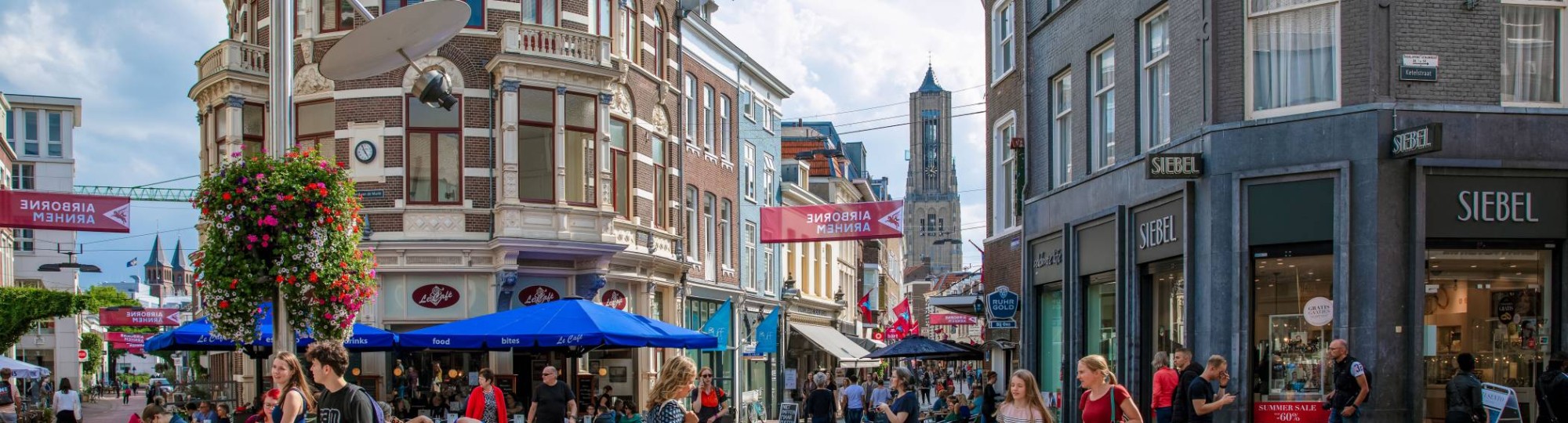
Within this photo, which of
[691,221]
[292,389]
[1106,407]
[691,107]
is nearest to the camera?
[292,389]

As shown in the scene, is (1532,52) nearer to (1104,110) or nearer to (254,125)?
(1104,110)

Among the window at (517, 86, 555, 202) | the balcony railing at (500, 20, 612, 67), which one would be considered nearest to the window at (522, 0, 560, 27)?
the balcony railing at (500, 20, 612, 67)

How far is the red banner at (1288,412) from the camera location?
15.5m

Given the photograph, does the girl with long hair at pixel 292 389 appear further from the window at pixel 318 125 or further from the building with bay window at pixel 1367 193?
the window at pixel 318 125

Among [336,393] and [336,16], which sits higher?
[336,16]

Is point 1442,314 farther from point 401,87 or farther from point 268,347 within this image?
point 401,87

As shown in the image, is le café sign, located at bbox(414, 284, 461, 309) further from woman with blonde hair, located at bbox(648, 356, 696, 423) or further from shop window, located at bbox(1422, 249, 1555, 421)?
woman with blonde hair, located at bbox(648, 356, 696, 423)

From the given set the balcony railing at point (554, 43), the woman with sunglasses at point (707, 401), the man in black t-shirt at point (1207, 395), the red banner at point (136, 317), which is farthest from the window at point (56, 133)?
the man in black t-shirt at point (1207, 395)

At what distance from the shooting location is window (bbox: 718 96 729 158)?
38594 mm

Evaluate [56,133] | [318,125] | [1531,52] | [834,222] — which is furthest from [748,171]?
[56,133]

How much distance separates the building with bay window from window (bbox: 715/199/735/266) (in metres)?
22.1

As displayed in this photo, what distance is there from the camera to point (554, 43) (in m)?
27.0

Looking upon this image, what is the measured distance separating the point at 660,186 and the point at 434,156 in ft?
21.4

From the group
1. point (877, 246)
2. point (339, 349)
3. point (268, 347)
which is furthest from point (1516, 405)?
point (877, 246)
